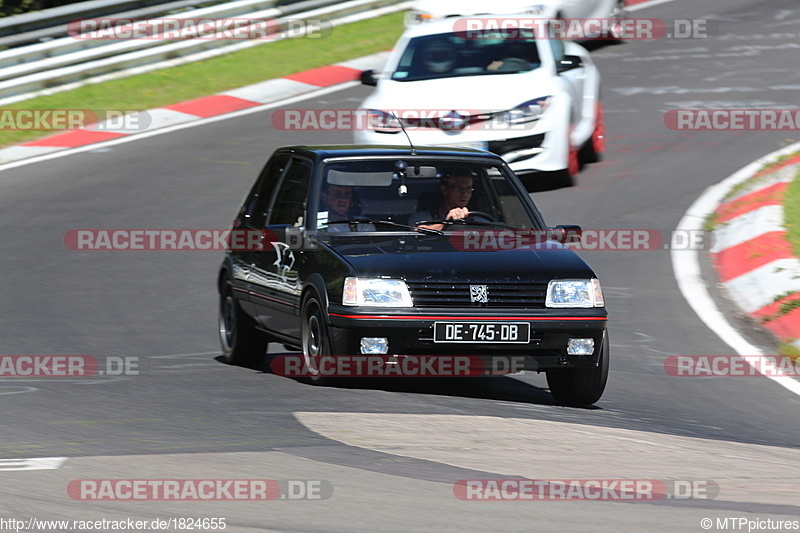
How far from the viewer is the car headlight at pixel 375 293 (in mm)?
7816

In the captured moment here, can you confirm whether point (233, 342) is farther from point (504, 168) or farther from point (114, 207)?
point (114, 207)

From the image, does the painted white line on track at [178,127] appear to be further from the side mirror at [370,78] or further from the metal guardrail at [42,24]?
the side mirror at [370,78]

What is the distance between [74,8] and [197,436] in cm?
1466

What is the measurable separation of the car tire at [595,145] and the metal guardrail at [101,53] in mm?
7469

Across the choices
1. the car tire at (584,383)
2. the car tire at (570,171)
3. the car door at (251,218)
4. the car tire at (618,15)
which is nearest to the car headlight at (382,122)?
the car tire at (570,171)

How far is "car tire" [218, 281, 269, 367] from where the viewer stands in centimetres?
955

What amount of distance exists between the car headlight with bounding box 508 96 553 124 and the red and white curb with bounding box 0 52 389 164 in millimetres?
5794

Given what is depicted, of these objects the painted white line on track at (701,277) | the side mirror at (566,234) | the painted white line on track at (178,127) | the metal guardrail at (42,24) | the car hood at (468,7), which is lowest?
the painted white line on track at (701,277)

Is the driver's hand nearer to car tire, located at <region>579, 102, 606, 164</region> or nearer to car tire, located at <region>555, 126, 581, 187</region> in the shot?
car tire, located at <region>555, 126, 581, 187</region>

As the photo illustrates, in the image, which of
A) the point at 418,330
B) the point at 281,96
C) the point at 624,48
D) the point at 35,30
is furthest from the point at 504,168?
the point at 624,48

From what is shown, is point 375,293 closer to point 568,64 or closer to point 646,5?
point 568,64

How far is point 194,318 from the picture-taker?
35.8ft

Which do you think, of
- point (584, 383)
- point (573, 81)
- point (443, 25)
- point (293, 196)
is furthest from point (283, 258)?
point (443, 25)

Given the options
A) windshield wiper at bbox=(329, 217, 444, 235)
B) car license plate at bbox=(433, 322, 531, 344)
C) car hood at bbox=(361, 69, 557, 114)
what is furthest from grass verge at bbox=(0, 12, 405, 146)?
car license plate at bbox=(433, 322, 531, 344)
